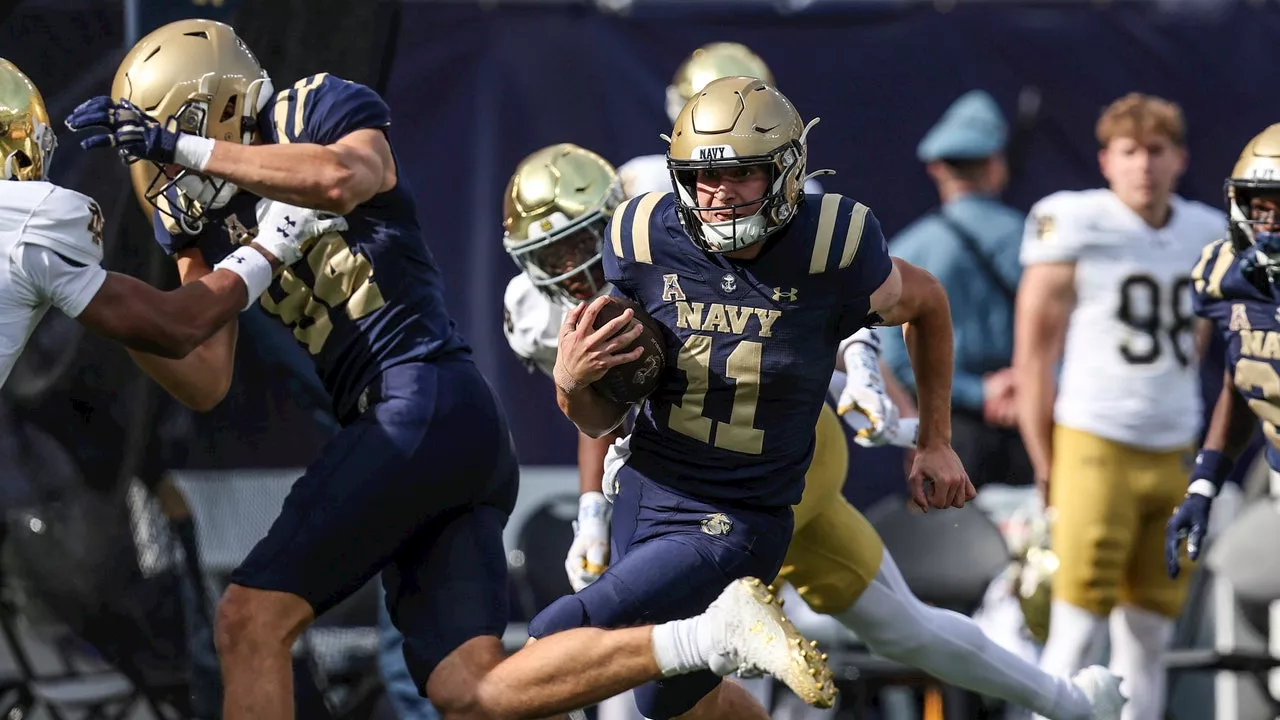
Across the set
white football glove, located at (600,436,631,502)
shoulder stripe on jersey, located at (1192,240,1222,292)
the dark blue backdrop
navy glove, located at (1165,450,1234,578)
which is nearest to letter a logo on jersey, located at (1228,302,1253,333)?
shoulder stripe on jersey, located at (1192,240,1222,292)

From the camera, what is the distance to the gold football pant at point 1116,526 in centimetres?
612

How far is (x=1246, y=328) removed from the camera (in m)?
5.40

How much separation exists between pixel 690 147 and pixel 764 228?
0.22m

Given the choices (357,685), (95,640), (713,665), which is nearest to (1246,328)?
(713,665)

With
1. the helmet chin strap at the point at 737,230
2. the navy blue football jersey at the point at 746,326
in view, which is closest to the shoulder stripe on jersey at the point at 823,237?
the navy blue football jersey at the point at 746,326

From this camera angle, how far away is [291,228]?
455 centimetres

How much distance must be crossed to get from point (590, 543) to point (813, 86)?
7.95ft

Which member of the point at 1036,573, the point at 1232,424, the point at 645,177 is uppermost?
the point at 645,177

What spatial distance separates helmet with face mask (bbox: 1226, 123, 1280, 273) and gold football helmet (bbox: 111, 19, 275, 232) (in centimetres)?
242

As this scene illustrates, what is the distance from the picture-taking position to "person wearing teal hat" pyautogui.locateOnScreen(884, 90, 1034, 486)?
6887mm

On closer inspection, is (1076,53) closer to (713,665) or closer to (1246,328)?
(1246,328)

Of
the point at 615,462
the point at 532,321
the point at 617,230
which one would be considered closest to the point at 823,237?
the point at 617,230

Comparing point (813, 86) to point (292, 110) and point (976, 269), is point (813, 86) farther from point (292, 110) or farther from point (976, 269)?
point (292, 110)

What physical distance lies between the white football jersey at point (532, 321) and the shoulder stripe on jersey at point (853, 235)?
3.58 ft
